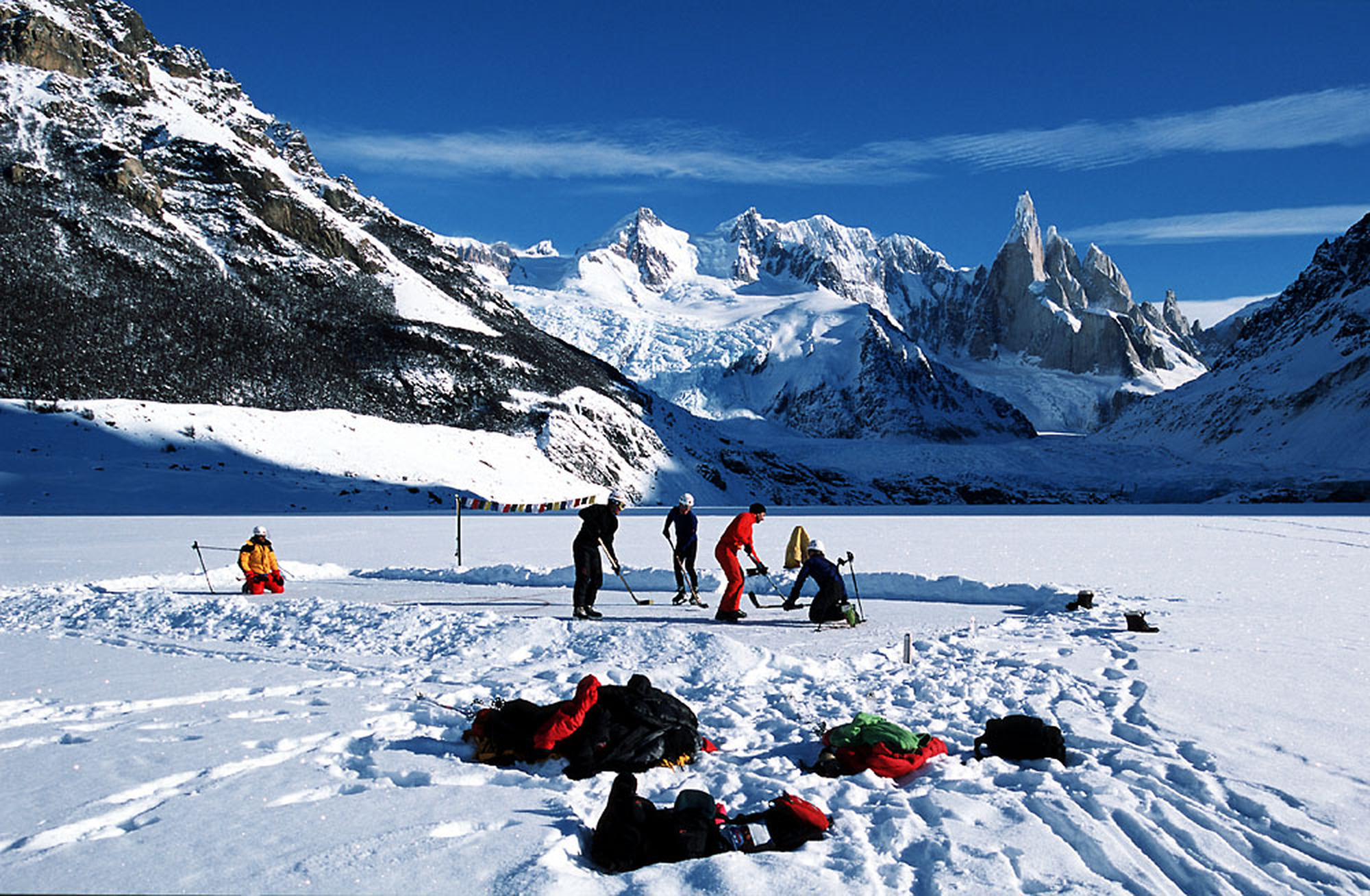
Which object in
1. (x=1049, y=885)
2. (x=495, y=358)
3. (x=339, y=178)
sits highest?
(x=339, y=178)

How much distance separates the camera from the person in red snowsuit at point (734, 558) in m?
12.0

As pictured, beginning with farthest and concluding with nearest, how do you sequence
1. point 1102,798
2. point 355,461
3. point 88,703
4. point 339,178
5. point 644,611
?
point 339,178, point 355,461, point 644,611, point 88,703, point 1102,798

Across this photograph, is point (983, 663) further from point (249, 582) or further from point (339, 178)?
point (339, 178)

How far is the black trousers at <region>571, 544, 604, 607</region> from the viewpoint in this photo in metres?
12.0

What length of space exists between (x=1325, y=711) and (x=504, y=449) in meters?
54.1

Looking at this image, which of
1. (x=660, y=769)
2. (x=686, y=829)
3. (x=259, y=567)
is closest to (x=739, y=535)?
(x=660, y=769)

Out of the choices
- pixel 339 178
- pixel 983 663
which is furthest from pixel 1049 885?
pixel 339 178

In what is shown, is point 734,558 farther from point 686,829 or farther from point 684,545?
point 686,829

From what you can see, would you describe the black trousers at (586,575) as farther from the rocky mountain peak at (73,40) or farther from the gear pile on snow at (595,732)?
the rocky mountain peak at (73,40)

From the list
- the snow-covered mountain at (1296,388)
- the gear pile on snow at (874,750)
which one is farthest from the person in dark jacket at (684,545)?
the snow-covered mountain at (1296,388)

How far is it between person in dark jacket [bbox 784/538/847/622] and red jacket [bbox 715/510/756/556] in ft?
3.72

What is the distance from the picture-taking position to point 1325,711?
22.5 feet

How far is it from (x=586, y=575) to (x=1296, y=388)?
120267mm

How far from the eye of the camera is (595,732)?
5949mm
